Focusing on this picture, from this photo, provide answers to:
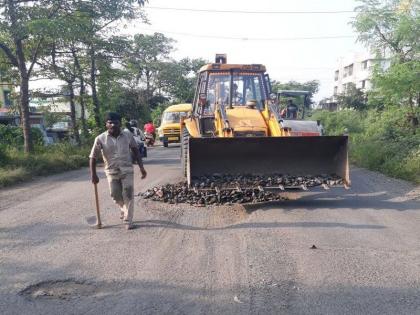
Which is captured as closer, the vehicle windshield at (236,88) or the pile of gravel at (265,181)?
the pile of gravel at (265,181)

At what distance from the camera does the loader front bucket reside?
7.81 meters

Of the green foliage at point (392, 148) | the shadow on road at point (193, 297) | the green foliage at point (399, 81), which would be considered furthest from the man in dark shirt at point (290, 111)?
the shadow on road at point (193, 297)

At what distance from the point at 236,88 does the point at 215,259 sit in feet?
19.0

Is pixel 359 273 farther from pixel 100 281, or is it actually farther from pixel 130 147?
pixel 130 147

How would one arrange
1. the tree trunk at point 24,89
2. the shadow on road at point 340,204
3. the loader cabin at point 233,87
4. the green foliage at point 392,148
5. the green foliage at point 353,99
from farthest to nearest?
the green foliage at point 353,99, the tree trunk at point 24,89, the green foliage at point 392,148, the loader cabin at point 233,87, the shadow on road at point 340,204

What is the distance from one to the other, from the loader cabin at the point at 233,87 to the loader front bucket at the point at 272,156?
1.97m

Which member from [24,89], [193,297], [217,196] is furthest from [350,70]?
[193,297]

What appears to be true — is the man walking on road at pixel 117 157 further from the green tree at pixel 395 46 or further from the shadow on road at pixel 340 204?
the green tree at pixel 395 46

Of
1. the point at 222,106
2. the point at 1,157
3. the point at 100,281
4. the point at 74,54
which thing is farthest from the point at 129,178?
the point at 74,54

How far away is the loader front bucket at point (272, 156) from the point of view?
7809 mm

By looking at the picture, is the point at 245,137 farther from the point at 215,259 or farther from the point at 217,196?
the point at 215,259

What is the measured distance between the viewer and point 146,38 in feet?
135

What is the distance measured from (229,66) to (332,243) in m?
5.51

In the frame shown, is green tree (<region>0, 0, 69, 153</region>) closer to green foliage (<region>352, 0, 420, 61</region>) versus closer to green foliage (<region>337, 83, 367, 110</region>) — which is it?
green foliage (<region>352, 0, 420, 61</region>)
